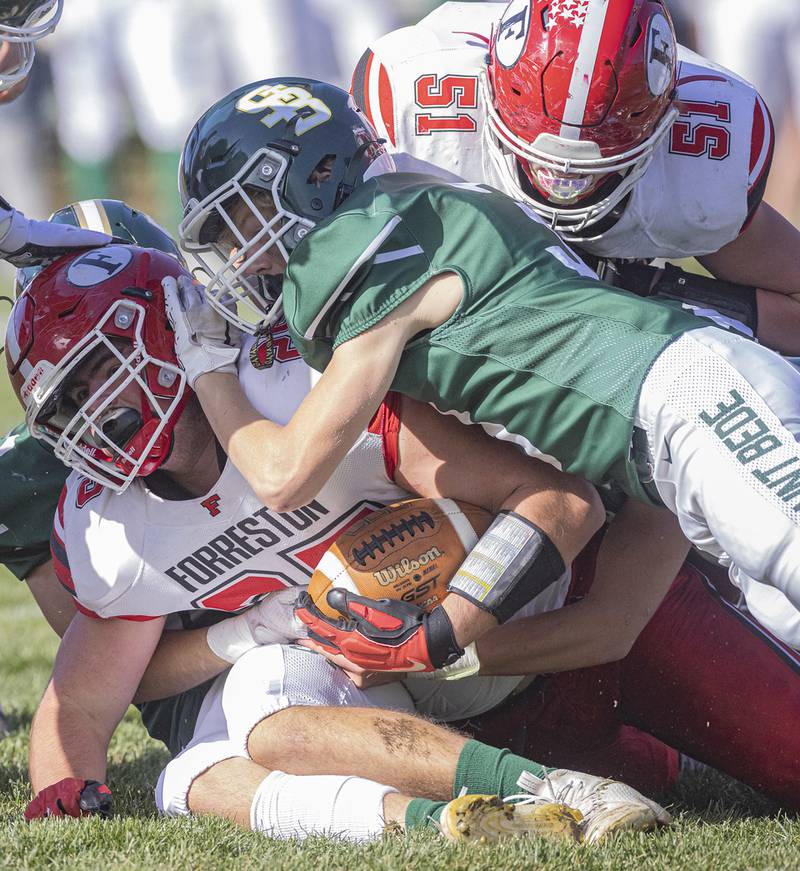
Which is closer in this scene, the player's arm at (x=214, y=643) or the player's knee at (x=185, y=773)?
the player's knee at (x=185, y=773)

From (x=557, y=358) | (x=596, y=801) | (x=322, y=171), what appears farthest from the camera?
(x=322, y=171)

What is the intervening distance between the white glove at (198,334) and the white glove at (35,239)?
43cm

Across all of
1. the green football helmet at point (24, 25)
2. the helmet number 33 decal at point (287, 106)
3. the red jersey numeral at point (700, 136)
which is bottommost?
the red jersey numeral at point (700, 136)

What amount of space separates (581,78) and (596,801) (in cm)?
180

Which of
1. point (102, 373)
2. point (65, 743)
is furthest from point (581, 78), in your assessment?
point (65, 743)

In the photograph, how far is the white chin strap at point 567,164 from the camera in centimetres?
333

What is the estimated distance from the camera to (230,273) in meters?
3.06

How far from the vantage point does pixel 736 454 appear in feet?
8.47

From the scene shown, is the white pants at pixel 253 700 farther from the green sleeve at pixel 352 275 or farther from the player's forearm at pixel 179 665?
the green sleeve at pixel 352 275

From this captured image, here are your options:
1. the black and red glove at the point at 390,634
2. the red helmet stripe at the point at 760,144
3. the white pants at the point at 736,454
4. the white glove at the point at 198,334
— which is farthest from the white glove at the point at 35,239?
the red helmet stripe at the point at 760,144

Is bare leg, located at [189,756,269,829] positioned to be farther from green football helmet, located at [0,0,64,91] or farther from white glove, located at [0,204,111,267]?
green football helmet, located at [0,0,64,91]

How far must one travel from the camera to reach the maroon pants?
3176mm

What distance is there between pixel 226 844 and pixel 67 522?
3.28ft

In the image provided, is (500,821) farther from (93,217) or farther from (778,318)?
(93,217)
